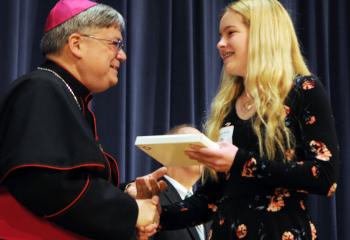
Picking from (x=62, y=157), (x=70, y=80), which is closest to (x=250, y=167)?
(x=62, y=157)

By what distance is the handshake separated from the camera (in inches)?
87.1

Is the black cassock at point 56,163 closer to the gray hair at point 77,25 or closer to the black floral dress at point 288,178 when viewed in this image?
the gray hair at point 77,25

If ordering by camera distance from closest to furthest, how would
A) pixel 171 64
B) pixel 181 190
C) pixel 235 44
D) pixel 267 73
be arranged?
1. pixel 267 73
2. pixel 235 44
3. pixel 181 190
4. pixel 171 64

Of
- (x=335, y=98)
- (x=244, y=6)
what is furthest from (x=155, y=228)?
(x=335, y=98)

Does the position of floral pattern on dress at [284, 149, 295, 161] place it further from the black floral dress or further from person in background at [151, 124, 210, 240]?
person in background at [151, 124, 210, 240]

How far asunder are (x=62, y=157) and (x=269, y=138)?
2.38ft

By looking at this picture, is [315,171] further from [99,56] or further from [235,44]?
[99,56]

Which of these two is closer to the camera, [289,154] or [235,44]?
[289,154]

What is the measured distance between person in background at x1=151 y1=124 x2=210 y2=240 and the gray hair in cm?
178

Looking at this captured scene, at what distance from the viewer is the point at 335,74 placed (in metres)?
5.23

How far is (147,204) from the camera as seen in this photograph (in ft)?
7.51

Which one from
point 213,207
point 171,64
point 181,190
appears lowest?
point 181,190

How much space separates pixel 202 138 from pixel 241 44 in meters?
0.51

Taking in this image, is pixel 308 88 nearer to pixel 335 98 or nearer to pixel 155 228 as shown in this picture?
pixel 155 228
